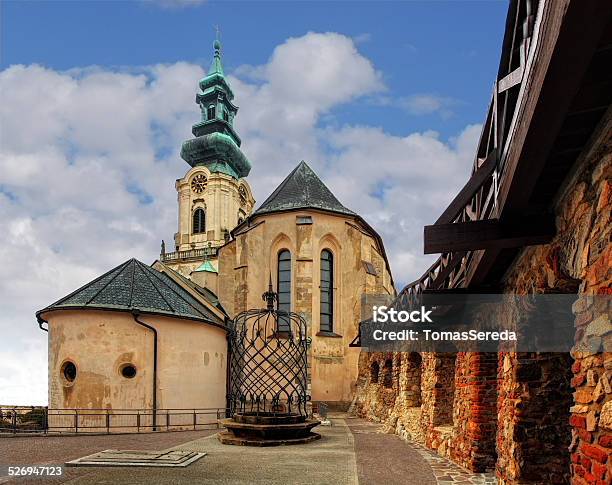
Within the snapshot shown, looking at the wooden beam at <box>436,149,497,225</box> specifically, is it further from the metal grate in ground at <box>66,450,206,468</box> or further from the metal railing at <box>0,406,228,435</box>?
the metal railing at <box>0,406,228,435</box>

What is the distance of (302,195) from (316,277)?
4247mm

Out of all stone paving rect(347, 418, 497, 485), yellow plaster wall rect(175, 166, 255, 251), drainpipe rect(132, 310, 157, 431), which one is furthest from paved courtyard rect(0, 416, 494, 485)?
yellow plaster wall rect(175, 166, 255, 251)

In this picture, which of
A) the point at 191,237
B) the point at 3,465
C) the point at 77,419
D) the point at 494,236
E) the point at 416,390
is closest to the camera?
the point at 494,236

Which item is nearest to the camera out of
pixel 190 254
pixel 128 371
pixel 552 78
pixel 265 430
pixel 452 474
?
pixel 552 78

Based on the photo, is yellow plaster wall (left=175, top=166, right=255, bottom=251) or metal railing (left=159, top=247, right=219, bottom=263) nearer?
metal railing (left=159, top=247, right=219, bottom=263)

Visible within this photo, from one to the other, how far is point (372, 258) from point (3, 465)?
66.3 ft

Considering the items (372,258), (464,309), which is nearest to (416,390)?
(464,309)

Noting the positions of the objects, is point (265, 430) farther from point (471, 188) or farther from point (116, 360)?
point (471, 188)

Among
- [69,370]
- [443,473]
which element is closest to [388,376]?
[443,473]

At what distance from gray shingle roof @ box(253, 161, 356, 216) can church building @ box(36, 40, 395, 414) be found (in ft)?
0.23

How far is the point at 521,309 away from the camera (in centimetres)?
663

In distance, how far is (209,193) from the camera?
46281 mm

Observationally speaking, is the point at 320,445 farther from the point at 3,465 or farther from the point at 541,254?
the point at 541,254

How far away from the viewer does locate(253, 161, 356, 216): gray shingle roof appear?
86.1 ft
